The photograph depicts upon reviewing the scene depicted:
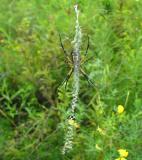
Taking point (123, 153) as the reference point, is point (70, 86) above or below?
above

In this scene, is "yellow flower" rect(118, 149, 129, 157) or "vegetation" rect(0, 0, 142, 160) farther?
"vegetation" rect(0, 0, 142, 160)

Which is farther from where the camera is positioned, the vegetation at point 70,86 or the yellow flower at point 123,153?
the vegetation at point 70,86

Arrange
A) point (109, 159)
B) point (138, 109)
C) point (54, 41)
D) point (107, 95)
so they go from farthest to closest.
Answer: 1. point (54, 41)
2. point (107, 95)
3. point (138, 109)
4. point (109, 159)

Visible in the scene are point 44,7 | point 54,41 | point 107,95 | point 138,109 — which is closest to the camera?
point 138,109

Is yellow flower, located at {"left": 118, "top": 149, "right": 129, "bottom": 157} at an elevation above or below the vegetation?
below

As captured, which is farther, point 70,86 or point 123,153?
point 70,86

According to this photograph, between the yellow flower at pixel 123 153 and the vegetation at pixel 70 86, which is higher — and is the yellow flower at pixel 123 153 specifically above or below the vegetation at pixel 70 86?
below

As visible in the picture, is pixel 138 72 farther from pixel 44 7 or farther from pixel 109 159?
pixel 44 7

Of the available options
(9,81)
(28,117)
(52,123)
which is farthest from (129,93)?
(9,81)
